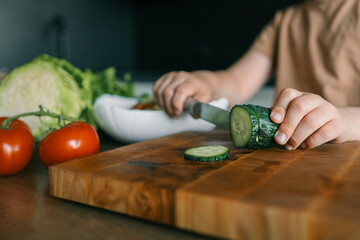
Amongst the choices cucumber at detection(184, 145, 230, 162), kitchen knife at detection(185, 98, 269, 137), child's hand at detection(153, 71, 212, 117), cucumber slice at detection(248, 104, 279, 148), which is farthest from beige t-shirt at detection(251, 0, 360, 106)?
cucumber at detection(184, 145, 230, 162)

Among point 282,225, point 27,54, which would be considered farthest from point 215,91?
point 27,54

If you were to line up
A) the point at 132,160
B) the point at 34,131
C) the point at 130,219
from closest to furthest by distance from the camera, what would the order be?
the point at 130,219 < the point at 132,160 < the point at 34,131

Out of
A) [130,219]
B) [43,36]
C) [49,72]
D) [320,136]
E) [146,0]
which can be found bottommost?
[130,219]

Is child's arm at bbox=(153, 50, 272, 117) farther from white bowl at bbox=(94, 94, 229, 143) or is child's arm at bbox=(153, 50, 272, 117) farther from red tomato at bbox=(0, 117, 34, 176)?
red tomato at bbox=(0, 117, 34, 176)

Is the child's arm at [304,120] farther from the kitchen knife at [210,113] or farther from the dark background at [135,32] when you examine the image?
the dark background at [135,32]

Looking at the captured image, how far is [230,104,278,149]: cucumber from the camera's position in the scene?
0.89 m

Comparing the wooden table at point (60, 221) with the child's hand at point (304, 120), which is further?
the child's hand at point (304, 120)

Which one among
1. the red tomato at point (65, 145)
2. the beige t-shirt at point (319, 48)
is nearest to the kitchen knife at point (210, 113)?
the red tomato at point (65, 145)

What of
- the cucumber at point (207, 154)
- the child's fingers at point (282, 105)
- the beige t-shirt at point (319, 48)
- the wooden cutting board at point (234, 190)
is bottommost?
the wooden cutting board at point (234, 190)

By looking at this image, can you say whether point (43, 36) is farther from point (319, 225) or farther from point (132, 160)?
point (319, 225)

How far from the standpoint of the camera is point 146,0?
13.2ft

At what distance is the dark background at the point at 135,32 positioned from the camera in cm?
325

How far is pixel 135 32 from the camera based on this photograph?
418cm

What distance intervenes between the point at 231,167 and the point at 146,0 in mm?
3603
